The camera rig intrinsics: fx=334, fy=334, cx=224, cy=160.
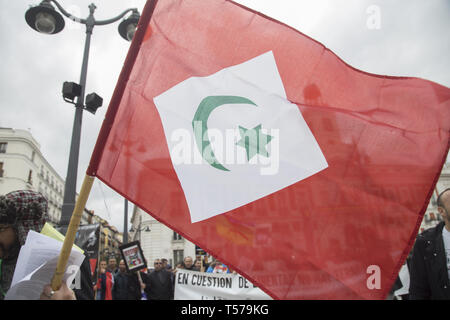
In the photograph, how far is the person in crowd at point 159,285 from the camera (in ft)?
22.0

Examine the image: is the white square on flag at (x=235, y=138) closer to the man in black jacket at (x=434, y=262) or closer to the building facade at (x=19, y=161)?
the man in black jacket at (x=434, y=262)

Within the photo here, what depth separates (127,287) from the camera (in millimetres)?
6480

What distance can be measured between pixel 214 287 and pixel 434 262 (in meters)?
4.46

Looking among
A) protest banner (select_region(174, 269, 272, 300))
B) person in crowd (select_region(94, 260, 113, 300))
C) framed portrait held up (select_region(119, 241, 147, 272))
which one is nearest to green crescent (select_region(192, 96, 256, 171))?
framed portrait held up (select_region(119, 241, 147, 272))

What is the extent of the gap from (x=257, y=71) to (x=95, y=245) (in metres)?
5.13

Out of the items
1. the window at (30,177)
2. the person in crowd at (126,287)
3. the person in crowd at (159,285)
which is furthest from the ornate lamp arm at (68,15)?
the window at (30,177)

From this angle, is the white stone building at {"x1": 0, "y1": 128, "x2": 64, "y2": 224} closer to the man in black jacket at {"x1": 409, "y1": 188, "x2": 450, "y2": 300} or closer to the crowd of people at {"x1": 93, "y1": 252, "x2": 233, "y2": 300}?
the crowd of people at {"x1": 93, "y1": 252, "x2": 233, "y2": 300}

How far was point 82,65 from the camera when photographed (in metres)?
6.39

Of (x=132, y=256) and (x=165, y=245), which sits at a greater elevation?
(x=165, y=245)

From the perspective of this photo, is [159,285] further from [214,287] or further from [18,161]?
[18,161]

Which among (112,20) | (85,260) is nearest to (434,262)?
(85,260)

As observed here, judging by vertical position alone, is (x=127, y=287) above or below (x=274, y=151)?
below

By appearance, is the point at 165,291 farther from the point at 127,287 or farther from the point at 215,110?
the point at 215,110
